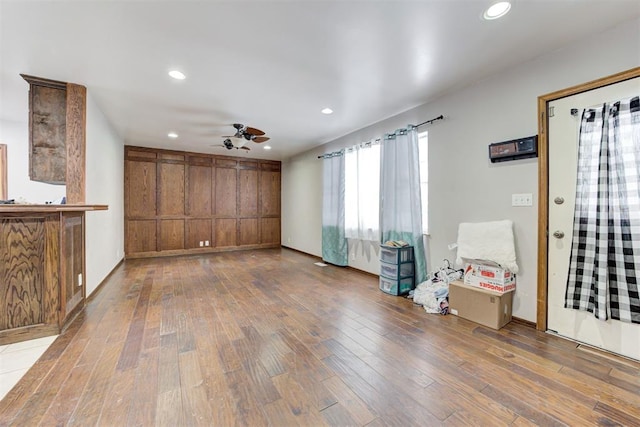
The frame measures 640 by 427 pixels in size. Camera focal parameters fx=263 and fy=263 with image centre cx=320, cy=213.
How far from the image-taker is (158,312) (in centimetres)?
289

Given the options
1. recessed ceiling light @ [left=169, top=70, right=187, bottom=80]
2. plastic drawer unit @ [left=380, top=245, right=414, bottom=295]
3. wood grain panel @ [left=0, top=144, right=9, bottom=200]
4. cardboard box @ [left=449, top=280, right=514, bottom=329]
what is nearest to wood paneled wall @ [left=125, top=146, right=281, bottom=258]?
wood grain panel @ [left=0, top=144, right=9, bottom=200]

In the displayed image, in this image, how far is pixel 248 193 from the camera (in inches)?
288

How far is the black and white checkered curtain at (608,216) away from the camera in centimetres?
198

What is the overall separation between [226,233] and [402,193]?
4.98 meters

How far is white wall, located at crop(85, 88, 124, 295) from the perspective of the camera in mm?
3236

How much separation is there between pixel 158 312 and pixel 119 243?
3294 mm

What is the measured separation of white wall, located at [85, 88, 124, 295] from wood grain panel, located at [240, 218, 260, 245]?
2726 millimetres

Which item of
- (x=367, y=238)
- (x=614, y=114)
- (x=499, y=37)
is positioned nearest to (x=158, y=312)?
(x=367, y=238)

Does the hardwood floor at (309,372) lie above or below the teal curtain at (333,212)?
below

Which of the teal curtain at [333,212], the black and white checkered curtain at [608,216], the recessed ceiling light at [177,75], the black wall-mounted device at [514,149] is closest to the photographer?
the black and white checkered curtain at [608,216]

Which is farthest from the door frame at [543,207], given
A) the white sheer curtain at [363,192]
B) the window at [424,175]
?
the white sheer curtain at [363,192]

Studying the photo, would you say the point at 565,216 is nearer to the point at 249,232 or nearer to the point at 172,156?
the point at 249,232

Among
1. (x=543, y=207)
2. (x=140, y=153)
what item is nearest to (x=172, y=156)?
(x=140, y=153)

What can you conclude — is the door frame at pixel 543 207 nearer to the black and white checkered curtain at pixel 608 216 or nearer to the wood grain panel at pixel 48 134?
the black and white checkered curtain at pixel 608 216
